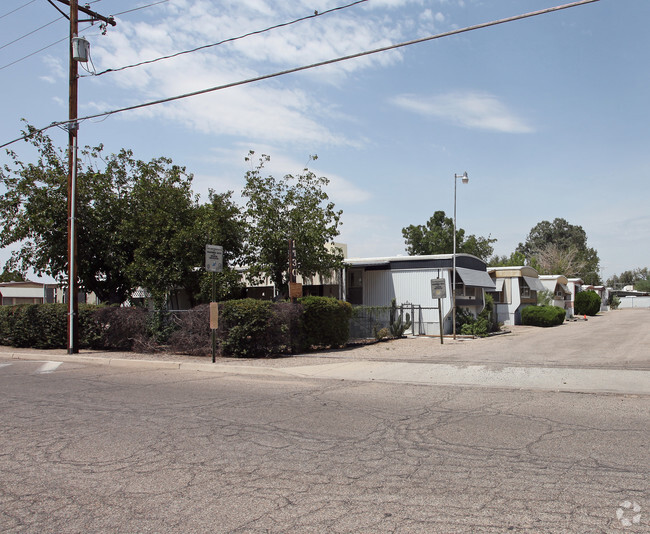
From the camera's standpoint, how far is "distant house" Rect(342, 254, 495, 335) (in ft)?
79.7

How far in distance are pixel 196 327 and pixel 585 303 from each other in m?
45.4

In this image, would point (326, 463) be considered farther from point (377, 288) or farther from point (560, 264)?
point (560, 264)

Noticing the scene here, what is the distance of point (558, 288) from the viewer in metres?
44.6

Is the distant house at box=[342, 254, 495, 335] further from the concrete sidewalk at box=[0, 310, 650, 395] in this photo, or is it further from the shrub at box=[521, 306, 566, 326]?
the shrub at box=[521, 306, 566, 326]

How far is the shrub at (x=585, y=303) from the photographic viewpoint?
5175 cm

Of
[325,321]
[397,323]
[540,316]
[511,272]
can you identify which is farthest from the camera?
[511,272]

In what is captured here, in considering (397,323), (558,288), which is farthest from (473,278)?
(558,288)

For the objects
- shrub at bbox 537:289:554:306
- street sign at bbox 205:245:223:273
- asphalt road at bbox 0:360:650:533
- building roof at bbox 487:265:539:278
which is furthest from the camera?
shrub at bbox 537:289:554:306

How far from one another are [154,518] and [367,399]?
18.1ft

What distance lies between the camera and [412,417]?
784 centimetres

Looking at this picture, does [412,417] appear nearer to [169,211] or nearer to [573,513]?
[573,513]

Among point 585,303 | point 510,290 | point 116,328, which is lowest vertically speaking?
point 585,303

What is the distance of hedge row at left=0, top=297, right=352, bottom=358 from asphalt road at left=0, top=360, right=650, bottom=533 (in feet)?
18.2

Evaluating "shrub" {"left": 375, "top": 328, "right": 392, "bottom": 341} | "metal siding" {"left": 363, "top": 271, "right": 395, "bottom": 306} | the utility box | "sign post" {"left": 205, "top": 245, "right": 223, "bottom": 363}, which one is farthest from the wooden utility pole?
"metal siding" {"left": 363, "top": 271, "right": 395, "bottom": 306}
